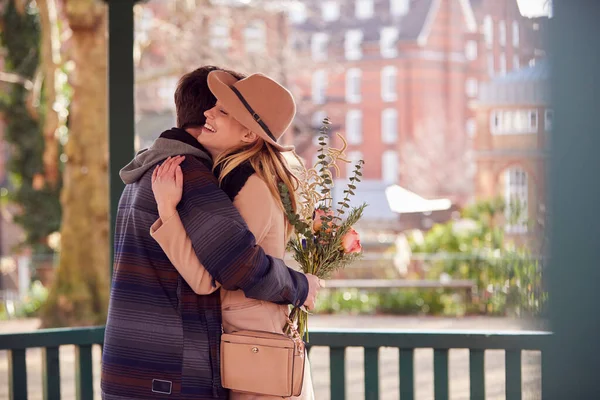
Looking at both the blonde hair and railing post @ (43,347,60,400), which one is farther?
railing post @ (43,347,60,400)

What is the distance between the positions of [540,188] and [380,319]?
10.5 metres

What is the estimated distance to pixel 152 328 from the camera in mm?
2283

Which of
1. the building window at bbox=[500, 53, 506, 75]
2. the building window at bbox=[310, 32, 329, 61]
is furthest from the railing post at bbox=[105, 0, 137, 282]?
the building window at bbox=[310, 32, 329, 61]

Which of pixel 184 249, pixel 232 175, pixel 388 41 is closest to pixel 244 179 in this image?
pixel 232 175

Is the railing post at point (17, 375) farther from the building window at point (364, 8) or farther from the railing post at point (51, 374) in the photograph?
the building window at point (364, 8)

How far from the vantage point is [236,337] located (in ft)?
7.50

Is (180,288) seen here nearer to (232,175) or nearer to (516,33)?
(232,175)

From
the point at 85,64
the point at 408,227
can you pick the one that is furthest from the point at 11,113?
the point at 408,227

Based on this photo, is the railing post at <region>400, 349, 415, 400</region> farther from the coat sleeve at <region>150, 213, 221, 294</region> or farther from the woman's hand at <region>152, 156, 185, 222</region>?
the woman's hand at <region>152, 156, 185, 222</region>

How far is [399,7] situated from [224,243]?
37.3 m

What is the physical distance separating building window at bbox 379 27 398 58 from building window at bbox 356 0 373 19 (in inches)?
61.8

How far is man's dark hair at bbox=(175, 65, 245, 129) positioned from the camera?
2.38m

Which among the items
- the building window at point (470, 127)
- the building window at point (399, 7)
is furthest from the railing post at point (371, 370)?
the building window at point (399, 7)

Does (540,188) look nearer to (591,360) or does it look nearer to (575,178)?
(575,178)
